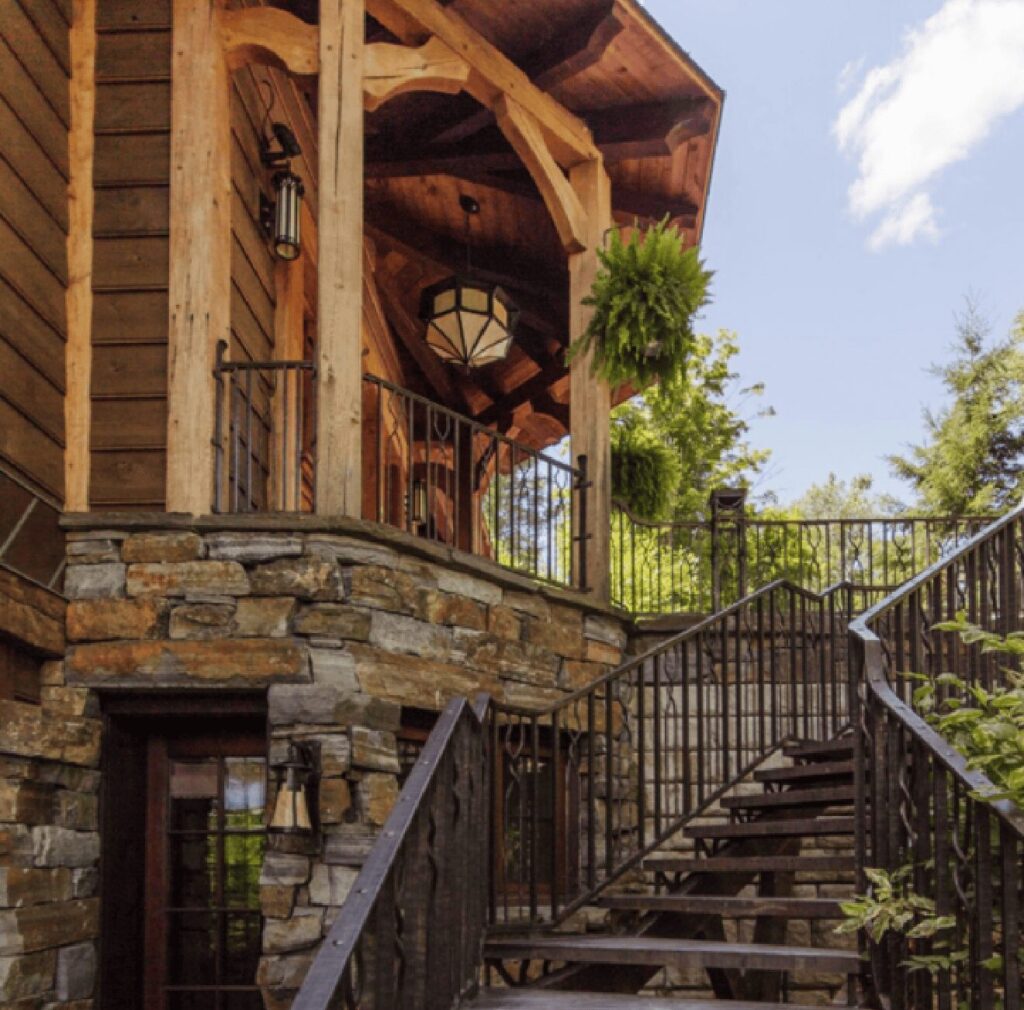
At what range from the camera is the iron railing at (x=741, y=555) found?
919cm

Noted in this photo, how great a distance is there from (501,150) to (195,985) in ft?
16.3

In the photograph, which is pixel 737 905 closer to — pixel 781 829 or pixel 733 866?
pixel 733 866

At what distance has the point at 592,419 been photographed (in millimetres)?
8102

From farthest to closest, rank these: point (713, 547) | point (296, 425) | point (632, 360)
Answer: point (713, 547) < point (296, 425) < point (632, 360)

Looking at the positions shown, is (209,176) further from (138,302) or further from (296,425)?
(296,425)

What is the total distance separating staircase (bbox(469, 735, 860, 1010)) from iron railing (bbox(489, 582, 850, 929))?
16cm

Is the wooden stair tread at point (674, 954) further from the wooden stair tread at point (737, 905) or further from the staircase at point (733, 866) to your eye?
the wooden stair tread at point (737, 905)

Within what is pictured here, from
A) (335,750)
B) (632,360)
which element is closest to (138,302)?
(335,750)

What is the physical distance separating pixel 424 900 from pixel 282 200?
15.8ft

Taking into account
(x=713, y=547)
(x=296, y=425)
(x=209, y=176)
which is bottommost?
(x=713, y=547)

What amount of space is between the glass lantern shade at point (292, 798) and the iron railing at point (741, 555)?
3.04 meters

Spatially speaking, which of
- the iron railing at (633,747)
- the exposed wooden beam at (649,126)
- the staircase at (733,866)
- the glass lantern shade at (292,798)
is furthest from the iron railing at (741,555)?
the glass lantern shade at (292,798)

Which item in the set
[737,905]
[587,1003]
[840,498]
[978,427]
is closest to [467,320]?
[737,905]

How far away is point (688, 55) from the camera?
787 cm
